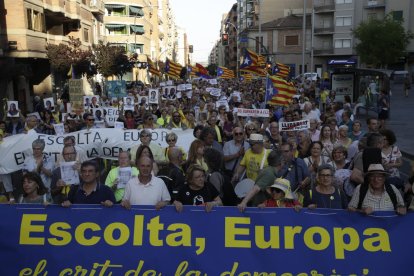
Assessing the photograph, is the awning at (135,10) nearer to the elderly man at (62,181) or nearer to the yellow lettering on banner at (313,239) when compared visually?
the elderly man at (62,181)

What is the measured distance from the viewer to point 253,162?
6.26m

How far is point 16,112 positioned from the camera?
36.4 feet

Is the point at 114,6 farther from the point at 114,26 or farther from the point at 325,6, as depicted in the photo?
the point at 325,6

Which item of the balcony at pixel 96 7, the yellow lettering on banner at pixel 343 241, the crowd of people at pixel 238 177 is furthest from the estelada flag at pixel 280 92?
the balcony at pixel 96 7

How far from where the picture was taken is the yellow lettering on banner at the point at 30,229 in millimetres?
4535

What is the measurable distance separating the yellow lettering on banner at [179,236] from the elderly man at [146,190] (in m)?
0.28

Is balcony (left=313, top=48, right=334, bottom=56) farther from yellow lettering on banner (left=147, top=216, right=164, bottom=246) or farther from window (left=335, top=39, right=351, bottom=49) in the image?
yellow lettering on banner (left=147, top=216, right=164, bottom=246)

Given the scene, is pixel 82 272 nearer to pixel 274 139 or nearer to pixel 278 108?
pixel 274 139

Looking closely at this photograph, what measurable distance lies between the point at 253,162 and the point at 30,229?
2.98 metres

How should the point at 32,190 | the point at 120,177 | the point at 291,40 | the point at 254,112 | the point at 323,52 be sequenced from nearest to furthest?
the point at 32,190
the point at 120,177
the point at 254,112
the point at 323,52
the point at 291,40

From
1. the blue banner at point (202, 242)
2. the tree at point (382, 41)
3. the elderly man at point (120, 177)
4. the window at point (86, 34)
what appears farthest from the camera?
the tree at point (382, 41)

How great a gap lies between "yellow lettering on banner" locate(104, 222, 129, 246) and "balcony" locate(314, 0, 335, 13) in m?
63.6

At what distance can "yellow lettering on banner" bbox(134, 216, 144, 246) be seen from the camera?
4.50 metres

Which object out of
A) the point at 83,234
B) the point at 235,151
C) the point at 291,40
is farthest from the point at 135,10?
the point at 83,234
